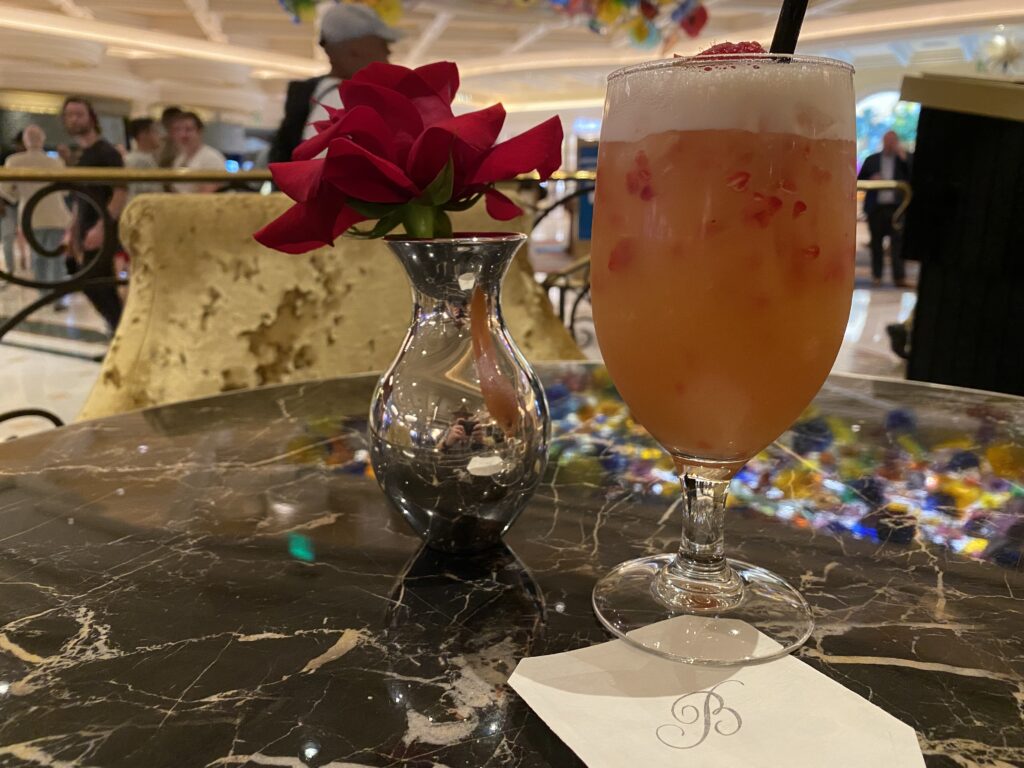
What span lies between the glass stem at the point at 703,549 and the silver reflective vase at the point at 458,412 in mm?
120

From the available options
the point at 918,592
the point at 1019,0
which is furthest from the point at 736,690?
the point at 1019,0

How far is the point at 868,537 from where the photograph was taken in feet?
2.09

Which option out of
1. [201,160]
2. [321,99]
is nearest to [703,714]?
[321,99]

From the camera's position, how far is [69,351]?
4.86 meters

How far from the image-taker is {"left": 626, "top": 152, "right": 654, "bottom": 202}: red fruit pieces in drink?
0.51 metres

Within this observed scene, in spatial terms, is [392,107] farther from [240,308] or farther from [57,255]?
[57,255]

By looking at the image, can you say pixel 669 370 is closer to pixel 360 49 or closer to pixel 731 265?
pixel 731 265

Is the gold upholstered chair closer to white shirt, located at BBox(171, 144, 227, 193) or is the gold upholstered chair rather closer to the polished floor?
the polished floor

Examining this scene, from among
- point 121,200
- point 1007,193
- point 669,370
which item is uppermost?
point 669,370

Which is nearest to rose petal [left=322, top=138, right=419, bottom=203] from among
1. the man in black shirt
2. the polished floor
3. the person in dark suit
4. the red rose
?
the red rose

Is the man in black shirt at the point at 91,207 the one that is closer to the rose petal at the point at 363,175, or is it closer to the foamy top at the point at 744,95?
the rose petal at the point at 363,175

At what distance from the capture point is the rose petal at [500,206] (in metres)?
0.62

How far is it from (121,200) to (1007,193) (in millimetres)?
5171

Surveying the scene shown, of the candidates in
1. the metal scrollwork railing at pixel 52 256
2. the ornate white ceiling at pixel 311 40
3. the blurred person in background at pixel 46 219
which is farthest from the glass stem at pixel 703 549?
the ornate white ceiling at pixel 311 40
